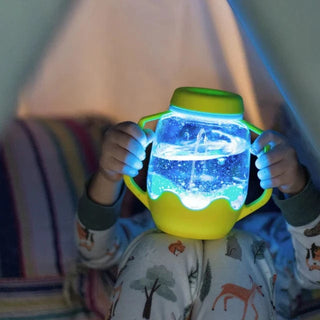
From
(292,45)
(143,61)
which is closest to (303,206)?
(292,45)

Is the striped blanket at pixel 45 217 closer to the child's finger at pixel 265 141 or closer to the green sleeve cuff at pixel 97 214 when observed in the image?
the green sleeve cuff at pixel 97 214

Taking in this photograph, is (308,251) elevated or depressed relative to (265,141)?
depressed

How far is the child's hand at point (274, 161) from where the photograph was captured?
0.75 m

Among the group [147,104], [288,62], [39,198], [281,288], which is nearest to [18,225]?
[39,198]

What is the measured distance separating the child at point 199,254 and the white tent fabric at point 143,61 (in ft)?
0.54

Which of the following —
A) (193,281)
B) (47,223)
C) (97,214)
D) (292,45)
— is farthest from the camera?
(47,223)

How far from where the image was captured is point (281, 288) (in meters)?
0.89

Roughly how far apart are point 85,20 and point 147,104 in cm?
20

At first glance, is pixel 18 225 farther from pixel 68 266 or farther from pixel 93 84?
pixel 93 84

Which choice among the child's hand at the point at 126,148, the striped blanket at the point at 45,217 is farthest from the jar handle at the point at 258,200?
the striped blanket at the point at 45,217

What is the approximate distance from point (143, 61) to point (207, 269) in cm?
49

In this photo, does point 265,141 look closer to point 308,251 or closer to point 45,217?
point 308,251

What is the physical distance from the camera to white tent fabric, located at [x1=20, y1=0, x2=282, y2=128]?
2.99ft

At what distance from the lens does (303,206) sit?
2.61 ft
